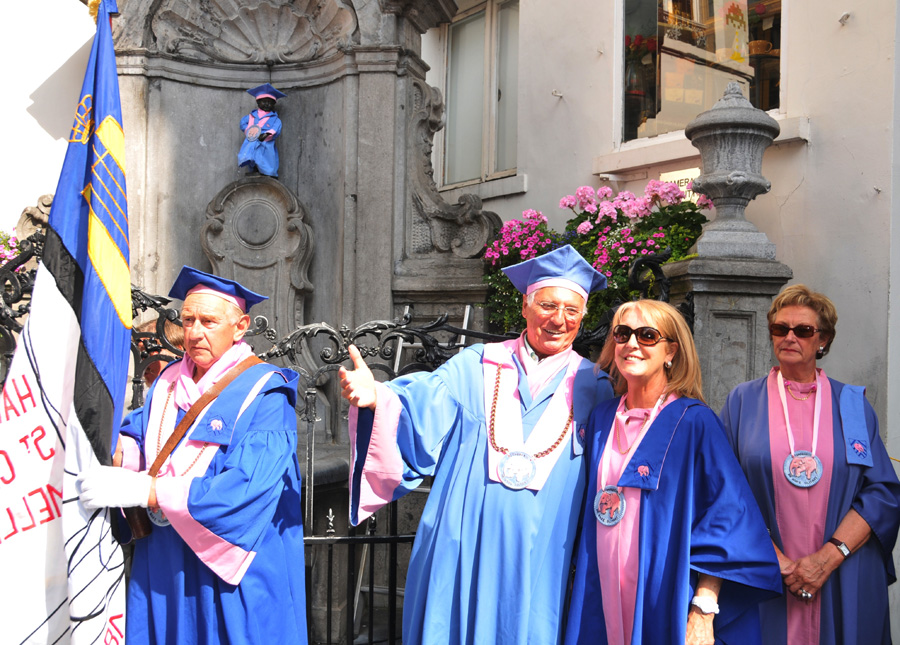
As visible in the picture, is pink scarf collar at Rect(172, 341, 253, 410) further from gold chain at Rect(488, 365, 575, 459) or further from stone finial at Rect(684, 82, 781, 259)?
stone finial at Rect(684, 82, 781, 259)

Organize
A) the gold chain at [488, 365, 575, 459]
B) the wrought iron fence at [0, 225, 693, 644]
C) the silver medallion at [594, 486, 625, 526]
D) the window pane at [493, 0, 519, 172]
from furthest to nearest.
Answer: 1. the window pane at [493, 0, 519, 172]
2. the wrought iron fence at [0, 225, 693, 644]
3. the gold chain at [488, 365, 575, 459]
4. the silver medallion at [594, 486, 625, 526]

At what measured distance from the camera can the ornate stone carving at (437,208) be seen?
6.25 m

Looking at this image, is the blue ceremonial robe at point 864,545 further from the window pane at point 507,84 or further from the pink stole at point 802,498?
the window pane at point 507,84

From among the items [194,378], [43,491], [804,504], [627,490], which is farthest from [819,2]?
[43,491]

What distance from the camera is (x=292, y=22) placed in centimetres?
682

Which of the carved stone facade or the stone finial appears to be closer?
the stone finial

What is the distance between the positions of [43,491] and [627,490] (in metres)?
1.97

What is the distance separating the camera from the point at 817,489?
2.76 m

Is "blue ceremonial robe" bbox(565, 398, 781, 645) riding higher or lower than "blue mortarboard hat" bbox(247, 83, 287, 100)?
lower

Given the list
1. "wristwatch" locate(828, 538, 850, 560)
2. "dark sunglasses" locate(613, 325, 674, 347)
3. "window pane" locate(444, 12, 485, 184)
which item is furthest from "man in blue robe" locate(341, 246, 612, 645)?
"window pane" locate(444, 12, 485, 184)

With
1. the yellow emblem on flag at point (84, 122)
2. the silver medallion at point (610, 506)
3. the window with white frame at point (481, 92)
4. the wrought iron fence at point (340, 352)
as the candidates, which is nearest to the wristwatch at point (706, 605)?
the silver medallion at point (610, 506)

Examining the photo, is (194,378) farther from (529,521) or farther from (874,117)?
(874,117)

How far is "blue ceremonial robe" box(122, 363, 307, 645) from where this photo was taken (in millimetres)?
2719

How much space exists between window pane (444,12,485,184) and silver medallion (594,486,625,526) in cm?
721
